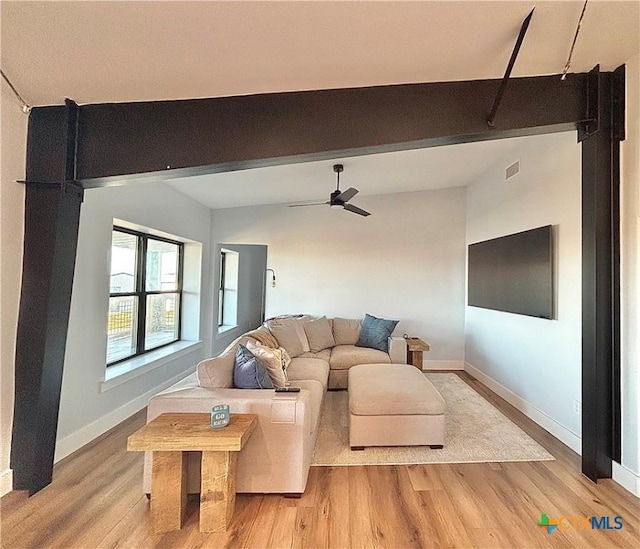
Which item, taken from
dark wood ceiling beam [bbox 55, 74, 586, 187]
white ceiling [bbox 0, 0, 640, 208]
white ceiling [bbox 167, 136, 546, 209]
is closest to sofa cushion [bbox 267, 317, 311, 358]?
white ceiling [bbox 167, 136, 546, 209]

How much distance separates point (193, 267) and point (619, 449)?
16.9ft

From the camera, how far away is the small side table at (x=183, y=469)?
1.98m

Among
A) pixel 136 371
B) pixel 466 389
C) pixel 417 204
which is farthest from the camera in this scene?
pixel 417 204

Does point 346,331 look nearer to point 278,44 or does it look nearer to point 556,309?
point 556,309

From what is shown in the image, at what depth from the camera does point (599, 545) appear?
1937mm

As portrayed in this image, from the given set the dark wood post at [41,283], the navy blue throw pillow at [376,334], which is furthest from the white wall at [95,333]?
the navy blue throw pillow at [376,334]

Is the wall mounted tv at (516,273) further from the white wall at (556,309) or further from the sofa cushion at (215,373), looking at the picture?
the sofa cushion at (215,373)

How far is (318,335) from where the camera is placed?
5113 mm

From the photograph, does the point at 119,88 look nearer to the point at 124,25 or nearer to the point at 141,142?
the point at 141,142

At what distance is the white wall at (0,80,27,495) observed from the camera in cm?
227

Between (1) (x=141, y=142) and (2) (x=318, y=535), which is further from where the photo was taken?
(1) (x=141, y=142)

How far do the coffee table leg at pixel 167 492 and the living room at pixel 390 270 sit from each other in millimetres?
1127

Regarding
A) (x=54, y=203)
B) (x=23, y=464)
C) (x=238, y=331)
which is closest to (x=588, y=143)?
(x=54, y=203)

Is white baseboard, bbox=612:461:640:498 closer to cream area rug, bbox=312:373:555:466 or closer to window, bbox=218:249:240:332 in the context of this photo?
cream area rug, bbox=312:373:555:466
